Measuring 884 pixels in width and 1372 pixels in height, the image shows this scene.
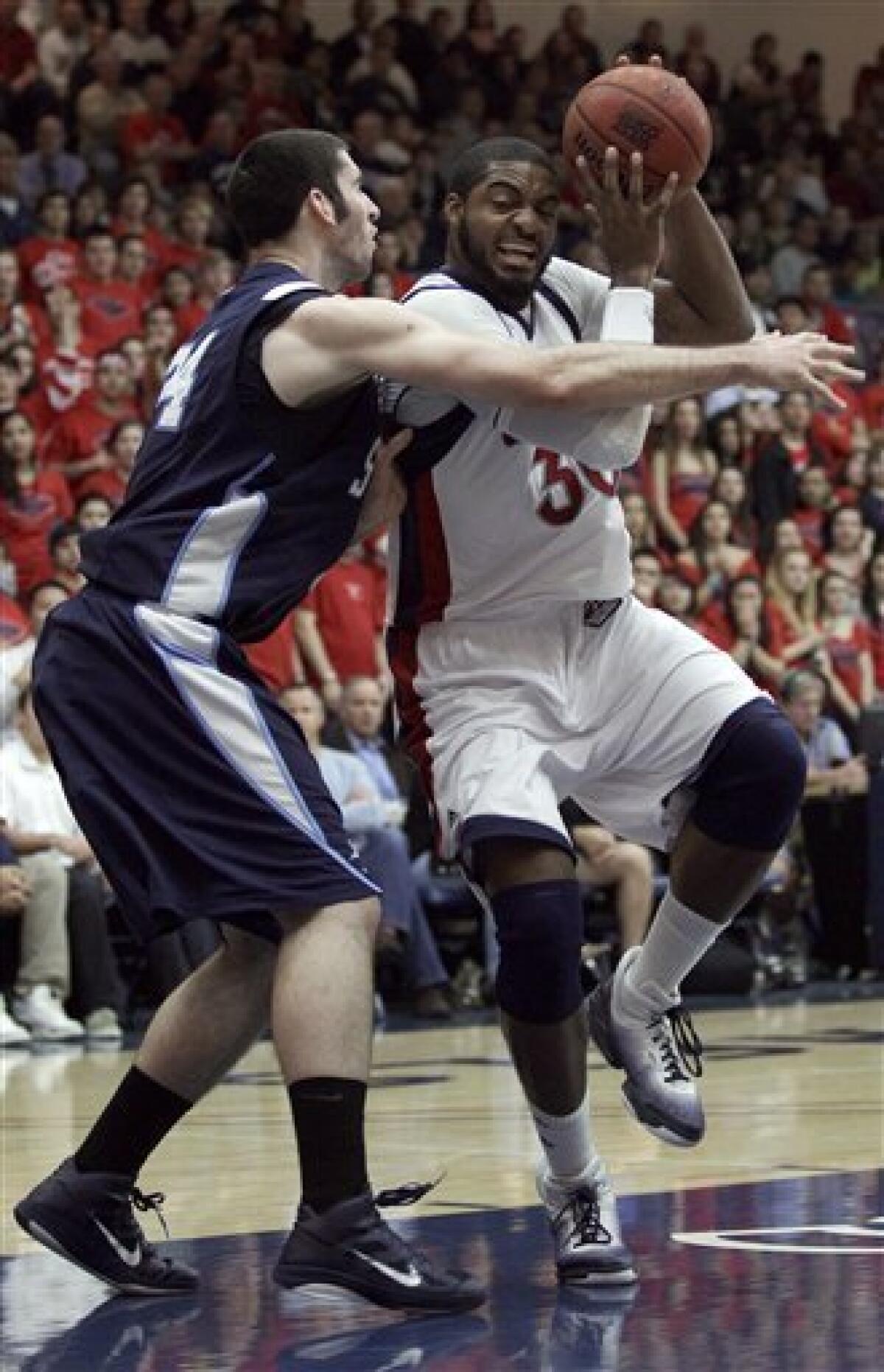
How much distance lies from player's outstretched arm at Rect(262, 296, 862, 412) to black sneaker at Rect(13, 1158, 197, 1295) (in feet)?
4.27

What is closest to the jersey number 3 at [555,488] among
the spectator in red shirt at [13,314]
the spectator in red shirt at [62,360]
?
the spectator in red shirt at [13,314]

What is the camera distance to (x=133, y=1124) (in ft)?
15.4

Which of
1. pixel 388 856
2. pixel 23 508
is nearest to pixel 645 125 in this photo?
pixel 388 856

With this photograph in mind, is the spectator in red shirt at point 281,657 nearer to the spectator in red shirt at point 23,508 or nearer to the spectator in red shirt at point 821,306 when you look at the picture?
the spectator in red shirt at point 23,508

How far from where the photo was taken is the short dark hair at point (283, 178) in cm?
466

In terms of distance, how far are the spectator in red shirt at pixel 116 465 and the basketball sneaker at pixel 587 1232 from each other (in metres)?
7.54

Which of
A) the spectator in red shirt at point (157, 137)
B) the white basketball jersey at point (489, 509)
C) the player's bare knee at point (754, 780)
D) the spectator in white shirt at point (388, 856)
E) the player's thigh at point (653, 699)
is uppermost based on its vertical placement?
the spectator in red shirt at point (157, 137)

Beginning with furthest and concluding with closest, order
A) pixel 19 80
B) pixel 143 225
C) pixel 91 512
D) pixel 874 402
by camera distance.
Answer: pixel 874 402 → pixel 19 80 → pixel 143 225 → pixel 91 512

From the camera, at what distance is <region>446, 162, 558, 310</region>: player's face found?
4.86 m

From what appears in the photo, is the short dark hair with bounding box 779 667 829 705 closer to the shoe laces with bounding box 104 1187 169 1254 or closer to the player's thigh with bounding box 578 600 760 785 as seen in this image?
the player's thigh with bounding box 578 600 760 785

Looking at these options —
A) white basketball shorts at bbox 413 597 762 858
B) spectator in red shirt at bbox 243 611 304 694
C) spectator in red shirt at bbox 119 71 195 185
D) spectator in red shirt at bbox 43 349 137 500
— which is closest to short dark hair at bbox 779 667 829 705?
spectator in red shirt at bbox 243 611 304 694

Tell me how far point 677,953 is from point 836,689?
8.39 meters

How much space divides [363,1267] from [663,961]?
1095 millimetres

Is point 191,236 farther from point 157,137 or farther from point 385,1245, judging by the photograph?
point 385,1245
